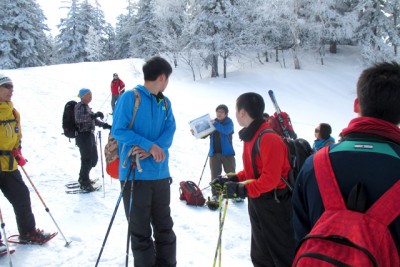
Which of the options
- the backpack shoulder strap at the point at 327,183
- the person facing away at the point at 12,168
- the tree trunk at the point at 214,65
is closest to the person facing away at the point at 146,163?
the person facing away at the point at 12,168

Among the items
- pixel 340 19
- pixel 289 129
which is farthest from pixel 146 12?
pixel 289 129

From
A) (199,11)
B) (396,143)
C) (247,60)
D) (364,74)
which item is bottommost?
(396,143)

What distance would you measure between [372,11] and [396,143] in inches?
1206

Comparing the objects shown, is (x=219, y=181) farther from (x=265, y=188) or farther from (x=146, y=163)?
(x=146, y=163)

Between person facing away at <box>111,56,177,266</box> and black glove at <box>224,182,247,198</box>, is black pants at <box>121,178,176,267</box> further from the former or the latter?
black glove at <box>224,182,247,198</box>

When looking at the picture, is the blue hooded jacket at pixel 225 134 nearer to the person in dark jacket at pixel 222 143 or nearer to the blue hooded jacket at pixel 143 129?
the person in dark jacket at pixel 222 143

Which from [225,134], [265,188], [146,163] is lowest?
[225,134]

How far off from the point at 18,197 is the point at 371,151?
14.1 feet

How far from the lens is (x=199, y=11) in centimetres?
2661

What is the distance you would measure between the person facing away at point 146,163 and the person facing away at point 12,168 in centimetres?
174

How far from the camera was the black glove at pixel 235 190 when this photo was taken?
117 inches

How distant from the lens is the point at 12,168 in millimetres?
4105

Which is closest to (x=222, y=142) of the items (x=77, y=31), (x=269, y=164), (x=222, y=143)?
(x=222, y=143)

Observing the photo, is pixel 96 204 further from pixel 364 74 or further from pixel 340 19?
pixel 340 19
